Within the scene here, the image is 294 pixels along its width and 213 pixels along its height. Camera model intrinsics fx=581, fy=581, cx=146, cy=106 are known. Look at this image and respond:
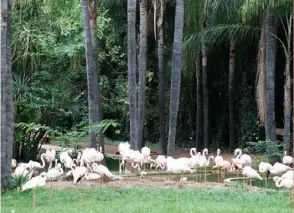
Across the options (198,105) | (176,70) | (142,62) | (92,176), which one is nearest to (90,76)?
(142,62)

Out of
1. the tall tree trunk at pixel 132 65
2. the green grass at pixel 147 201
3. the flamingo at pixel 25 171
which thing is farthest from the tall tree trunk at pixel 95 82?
the green grass at pixel 147 201

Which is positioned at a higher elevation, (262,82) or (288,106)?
(262,82)

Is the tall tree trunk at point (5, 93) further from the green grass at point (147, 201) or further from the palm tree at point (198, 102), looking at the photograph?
the palm tree at point (198, 102)

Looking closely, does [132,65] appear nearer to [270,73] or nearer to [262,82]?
[270,73]

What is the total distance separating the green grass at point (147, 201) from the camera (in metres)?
7.55

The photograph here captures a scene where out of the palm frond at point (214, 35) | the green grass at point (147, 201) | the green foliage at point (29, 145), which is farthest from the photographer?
the palm frond at point (214, 35)

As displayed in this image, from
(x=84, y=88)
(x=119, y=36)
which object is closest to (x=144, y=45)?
(x=84, y=88)

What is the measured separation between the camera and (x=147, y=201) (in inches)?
329

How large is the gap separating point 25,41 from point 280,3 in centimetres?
606

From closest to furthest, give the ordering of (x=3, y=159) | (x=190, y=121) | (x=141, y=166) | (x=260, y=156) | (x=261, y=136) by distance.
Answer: (x=3, y=159), (x=141, y=166), (x=260, y=156), (x=261, y=136), (x=190, y=121)

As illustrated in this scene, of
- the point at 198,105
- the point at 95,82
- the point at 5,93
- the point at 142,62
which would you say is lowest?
the point at 198,105

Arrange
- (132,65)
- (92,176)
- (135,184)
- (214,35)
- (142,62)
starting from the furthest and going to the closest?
(214,35) → (142,62) → (132,65) → (135,184) → (92,176)

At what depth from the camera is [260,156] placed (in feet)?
56.6

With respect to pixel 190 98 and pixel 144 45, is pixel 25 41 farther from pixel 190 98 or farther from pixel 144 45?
pixel 190 98
